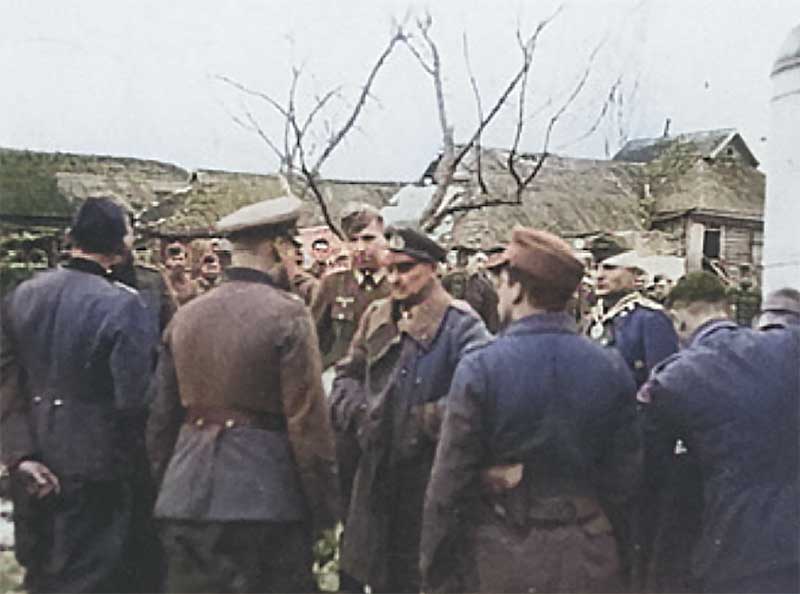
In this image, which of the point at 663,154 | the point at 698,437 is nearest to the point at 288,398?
the point at 698,437

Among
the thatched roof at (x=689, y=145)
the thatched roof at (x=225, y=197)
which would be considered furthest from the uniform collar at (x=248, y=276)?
the thatched roof at (x=689, y=145)

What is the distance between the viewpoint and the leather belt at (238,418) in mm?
2217

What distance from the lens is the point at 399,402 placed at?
2559mm

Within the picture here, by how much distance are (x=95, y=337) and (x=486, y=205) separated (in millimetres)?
951

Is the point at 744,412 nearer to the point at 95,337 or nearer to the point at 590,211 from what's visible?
the point at 590,211

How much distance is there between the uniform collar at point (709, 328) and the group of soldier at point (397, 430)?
0.05 feet

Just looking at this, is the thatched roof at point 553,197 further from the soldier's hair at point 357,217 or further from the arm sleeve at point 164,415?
the arm sleeve at point 164,415

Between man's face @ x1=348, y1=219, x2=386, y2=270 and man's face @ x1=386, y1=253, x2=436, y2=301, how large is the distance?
21cm

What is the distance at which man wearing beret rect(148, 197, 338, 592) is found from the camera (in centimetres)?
A: 219

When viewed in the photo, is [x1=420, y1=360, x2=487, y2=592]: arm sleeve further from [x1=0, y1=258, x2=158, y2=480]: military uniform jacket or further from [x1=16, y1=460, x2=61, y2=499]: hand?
[x1=16, y1=460, x2=61, y2=499]: hand

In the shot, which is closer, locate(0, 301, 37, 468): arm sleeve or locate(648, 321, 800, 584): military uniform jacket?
locate(648, 321, 800, 584): military uniform jacket

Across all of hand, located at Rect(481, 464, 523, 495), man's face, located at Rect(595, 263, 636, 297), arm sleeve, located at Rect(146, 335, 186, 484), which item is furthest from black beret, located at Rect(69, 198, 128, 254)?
man's face, located at Rect(595, 263, 636, 297)

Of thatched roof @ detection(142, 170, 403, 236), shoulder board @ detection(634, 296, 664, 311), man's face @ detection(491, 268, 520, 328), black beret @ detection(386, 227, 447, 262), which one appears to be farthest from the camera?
shoulder board @ detection(634, 296, 664, 311)

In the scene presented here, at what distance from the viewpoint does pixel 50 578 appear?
8.23 feet
